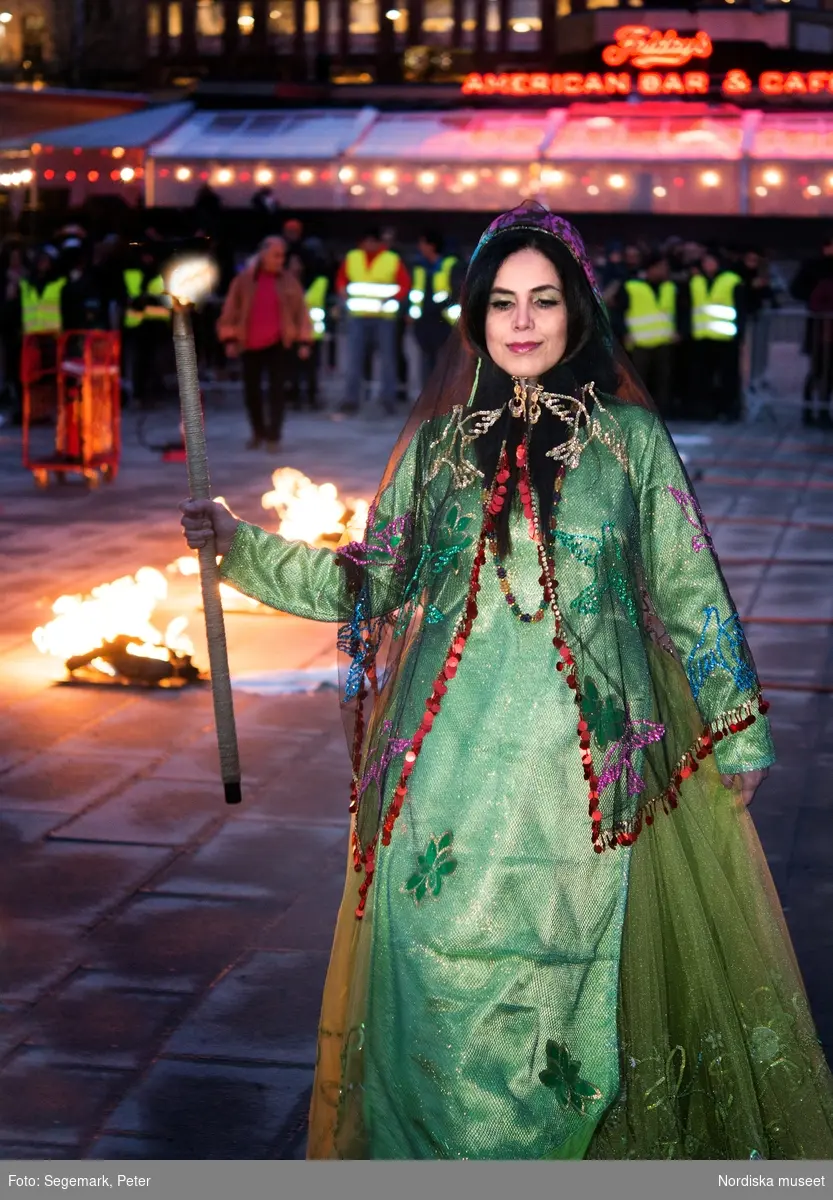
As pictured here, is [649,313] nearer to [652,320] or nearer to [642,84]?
[652,320]

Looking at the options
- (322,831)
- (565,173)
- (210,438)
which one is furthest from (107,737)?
(565,173)

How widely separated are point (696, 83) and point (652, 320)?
67.7ft

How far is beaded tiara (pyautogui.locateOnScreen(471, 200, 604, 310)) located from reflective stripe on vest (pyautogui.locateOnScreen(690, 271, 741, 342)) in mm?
15342

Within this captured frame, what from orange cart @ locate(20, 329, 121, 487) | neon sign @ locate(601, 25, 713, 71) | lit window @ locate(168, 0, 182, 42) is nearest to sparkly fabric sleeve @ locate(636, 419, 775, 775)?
orange cart @ locate(20, 329, 121, 487)

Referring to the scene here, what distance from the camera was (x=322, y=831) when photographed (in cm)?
639

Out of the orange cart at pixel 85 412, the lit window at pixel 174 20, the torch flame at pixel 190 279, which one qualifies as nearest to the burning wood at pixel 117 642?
the torch flame at pixel 190 279

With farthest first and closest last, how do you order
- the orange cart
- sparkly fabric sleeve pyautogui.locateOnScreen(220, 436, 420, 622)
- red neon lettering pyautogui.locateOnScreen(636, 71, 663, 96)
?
1. red neon lettering pyautogui.locateOnScreen(636, 71, 663, 96)
2. the orange cart
3. sparkly fabric sleeve pyautogui.locateOnScreen(220, 436, 420, 622)

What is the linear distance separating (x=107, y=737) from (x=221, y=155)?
30639 mm

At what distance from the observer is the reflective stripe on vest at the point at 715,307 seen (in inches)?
734

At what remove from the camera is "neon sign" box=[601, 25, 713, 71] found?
38.7 meters

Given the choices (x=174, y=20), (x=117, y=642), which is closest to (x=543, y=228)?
(x=117, y=642)

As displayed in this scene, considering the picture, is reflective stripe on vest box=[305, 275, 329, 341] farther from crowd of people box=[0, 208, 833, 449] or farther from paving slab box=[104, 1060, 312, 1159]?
paving slab box=[104, 1060, 312, 1159]

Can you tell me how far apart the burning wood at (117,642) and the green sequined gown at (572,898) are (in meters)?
4.69

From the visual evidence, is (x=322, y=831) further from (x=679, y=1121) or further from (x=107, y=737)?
(x=679, y=1121)
